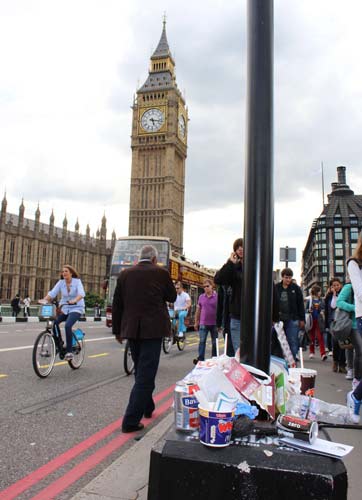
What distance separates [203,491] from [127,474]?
1.01 metres

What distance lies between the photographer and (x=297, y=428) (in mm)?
1991

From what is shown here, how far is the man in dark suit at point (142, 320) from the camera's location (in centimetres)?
372

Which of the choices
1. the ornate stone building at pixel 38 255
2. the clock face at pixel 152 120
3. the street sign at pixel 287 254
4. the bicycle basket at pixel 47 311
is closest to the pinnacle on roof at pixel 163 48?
the clock face at pixel 152 120

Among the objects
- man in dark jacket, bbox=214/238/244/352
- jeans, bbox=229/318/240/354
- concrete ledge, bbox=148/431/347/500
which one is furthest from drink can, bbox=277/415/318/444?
jeans, bbox=229/318/240/354

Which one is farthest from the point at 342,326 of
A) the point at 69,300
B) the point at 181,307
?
the point at 181,307

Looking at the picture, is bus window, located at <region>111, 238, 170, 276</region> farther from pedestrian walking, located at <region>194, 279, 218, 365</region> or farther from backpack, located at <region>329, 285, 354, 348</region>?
backpack, located at <region>329, 285, 354, 348</region>

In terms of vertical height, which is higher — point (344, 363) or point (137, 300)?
point (137, 300)

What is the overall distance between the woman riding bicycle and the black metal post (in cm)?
487

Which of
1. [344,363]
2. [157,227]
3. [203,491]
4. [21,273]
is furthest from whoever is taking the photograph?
[157,227]

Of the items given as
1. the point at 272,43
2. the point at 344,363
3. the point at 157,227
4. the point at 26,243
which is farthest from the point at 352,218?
the point at 272,43

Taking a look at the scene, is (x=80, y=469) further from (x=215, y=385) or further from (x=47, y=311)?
(x=47, y=311)

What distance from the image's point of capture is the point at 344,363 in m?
7.84

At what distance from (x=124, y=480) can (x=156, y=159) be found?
79.5m

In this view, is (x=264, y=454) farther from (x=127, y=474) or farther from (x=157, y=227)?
(x=157, y=227)
